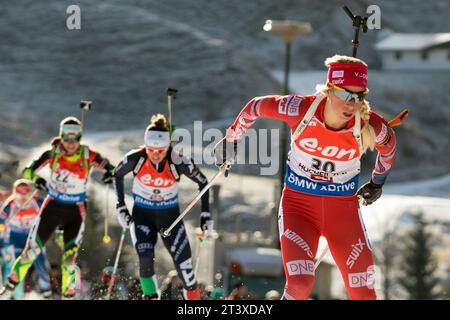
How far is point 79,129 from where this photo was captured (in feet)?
35.0

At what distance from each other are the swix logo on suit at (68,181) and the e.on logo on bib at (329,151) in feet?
13.9

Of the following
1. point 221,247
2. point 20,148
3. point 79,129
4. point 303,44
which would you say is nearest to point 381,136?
point 79,129

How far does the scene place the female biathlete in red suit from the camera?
7008 millimetres

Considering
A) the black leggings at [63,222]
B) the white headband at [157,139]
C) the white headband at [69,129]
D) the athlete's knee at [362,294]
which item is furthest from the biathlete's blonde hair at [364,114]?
the black leggings at [63,222]

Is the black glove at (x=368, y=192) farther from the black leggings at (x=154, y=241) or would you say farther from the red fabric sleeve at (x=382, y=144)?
the black leggings at (x=154, y=241)

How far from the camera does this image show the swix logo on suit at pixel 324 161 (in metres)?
7.11

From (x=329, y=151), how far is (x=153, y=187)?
3142 mm

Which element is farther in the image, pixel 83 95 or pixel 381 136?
pixel 83 95

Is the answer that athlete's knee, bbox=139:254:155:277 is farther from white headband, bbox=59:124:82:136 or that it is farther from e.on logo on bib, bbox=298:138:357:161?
e.on logo on bib, bbox=298:138:357:161

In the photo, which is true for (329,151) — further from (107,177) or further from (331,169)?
(107,177)

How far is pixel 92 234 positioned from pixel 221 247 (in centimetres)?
491

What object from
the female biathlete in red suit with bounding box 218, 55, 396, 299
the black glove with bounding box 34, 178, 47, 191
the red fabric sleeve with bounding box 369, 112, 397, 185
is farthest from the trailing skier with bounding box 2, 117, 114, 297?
the red fabric sleeve with bounding box 369, 112, 397, 185
